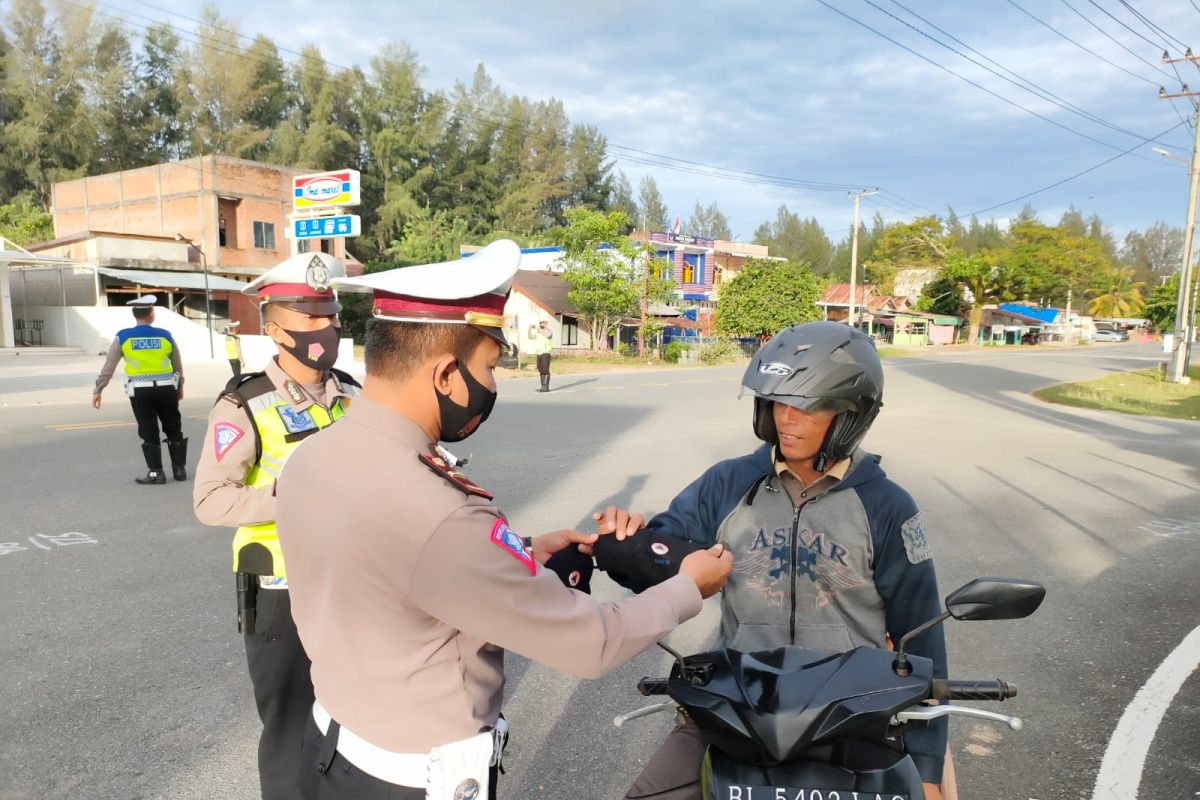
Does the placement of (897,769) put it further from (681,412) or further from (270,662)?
(681,412)

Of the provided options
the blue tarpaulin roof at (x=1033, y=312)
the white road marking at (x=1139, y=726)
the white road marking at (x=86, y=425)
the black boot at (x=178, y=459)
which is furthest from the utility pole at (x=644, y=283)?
the blue tarpaulin roof at (x=1033, y=312)

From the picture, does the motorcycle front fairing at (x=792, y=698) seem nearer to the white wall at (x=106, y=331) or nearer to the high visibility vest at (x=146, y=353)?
the high visibility vest at (x=146, y=353)

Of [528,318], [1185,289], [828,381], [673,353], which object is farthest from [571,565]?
[528,318]

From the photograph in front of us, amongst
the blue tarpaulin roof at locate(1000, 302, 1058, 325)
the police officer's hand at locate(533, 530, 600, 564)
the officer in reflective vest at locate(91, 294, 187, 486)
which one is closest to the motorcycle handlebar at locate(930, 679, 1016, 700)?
the police officer's hand at locate(533, 530, 600, 564)

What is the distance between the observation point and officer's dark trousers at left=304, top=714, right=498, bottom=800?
4.99 feet

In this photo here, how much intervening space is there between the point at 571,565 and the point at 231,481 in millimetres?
1456

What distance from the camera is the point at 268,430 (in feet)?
9.48

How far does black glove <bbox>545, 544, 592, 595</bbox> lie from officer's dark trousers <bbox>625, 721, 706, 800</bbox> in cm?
46

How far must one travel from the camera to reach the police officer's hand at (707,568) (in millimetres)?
1714

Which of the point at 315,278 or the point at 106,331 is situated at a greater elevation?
the point at 315,278

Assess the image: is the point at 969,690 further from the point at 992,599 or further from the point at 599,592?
the point at 599,592

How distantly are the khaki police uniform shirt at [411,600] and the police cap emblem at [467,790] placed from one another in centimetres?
10

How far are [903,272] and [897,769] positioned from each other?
87347 mm

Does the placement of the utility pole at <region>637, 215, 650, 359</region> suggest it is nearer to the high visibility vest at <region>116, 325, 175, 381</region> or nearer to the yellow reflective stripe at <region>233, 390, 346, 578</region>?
the high visibility vest at <region>116, 325, 175, 381</region>
